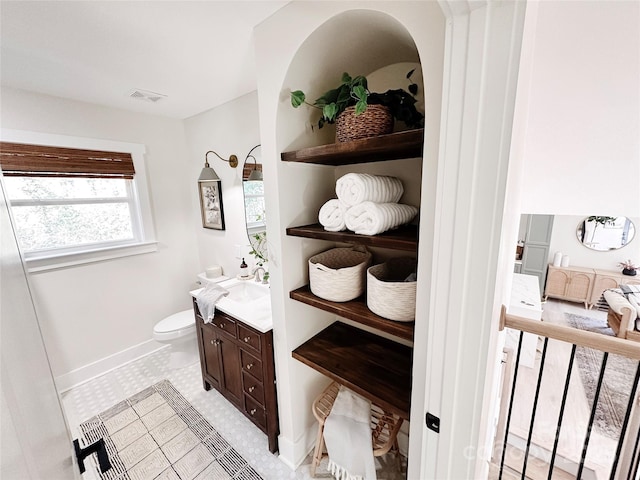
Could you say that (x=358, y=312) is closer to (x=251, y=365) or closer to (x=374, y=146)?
(x=374, y=146)

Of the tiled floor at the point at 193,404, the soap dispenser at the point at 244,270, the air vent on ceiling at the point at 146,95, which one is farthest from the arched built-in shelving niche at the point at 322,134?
the air vent on ceiling at the point at 146,95

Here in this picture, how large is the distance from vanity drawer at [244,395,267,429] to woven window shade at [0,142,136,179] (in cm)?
215

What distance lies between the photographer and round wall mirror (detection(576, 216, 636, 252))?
4.32m

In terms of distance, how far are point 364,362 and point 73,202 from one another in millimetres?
2581

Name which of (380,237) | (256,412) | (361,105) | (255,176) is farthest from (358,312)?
(255,176)

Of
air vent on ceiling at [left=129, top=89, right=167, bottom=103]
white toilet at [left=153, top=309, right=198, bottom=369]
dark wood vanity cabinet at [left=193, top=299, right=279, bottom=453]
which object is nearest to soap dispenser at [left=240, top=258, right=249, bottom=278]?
dark wood vanity cabinet at [left=193, top=299, right=279, bottom=453]

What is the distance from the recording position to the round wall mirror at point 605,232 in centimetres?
432

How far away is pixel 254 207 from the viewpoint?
85.7 inches

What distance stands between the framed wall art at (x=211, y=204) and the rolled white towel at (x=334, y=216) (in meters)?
1.64

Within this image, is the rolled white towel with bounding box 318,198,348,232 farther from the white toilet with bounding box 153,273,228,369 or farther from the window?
the window

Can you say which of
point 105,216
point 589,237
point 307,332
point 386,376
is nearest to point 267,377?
point 307,332

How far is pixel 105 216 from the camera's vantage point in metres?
2.32

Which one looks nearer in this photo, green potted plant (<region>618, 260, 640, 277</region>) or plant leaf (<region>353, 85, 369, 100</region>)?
plant leaf (<region>353, 85, 369, 100</region>)

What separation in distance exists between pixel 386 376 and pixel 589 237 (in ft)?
18.1
